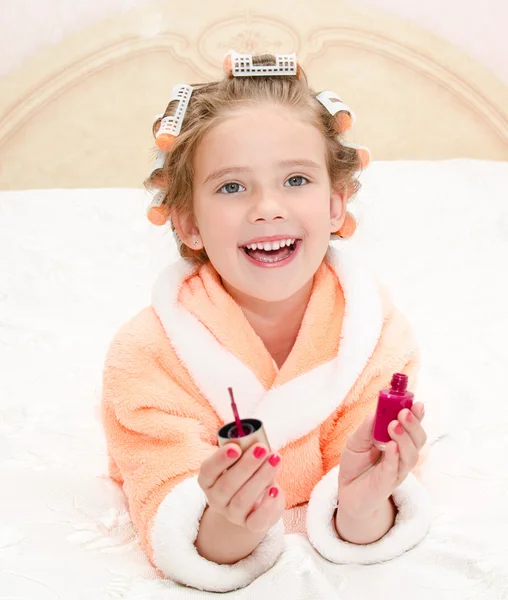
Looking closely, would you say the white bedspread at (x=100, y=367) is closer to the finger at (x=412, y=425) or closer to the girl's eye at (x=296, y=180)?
the finger at (x=412, y=425)

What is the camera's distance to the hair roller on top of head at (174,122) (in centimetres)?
124

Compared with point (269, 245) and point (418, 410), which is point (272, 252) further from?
point (418, 410)

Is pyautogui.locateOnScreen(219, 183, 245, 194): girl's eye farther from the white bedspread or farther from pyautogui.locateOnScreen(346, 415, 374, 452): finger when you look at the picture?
the white bedspread

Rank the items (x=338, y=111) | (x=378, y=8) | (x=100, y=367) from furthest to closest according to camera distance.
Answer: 1. (x=378, y=8)
2. (x=100, y=367)
3. (x=338, y=111)

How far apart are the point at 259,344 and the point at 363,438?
0.30 m

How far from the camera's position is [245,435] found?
83 cm

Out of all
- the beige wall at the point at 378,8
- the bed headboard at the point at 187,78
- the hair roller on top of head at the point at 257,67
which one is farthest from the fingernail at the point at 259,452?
the beige wall at the point at 378,8

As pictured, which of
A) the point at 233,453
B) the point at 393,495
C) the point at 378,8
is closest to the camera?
the point at 233,453

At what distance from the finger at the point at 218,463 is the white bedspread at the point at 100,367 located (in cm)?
16

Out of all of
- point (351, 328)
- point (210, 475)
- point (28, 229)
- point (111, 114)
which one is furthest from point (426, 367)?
point (111, 114)

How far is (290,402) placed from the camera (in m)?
1.16

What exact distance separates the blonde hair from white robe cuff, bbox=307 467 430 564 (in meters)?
0.49

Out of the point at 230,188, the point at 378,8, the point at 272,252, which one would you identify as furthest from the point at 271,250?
the point at 378,8

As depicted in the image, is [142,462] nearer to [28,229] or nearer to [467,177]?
[28,229]
